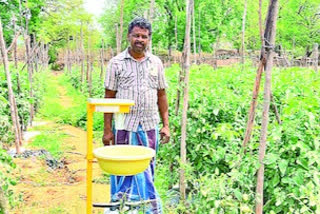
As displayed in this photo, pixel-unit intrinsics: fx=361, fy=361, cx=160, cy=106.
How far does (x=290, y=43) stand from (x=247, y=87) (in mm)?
22889

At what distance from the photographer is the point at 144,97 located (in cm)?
285

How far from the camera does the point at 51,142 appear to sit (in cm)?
651

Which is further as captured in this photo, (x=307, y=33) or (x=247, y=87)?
(x=307, y=33)

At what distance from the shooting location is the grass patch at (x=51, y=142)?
19.5 ft

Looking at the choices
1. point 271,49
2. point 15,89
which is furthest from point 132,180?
point 15,89

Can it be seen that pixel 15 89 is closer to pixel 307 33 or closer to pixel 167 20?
pixel 167 20

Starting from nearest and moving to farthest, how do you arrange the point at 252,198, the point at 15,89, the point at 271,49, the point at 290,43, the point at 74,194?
the point at 271,49 < the point at 252,198 < the point at 74,194 < the point at 15,89 < the point at 290,43

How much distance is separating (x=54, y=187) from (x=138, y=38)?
243cm

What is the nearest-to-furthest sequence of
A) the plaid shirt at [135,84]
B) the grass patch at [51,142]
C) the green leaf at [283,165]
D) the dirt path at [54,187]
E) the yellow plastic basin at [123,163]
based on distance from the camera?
the yellow plastic basin at [123,163], the green leaf at [283,165], the plaid shirt at [135,84], the dirt path at [54,187], the grass patch at [51,142]

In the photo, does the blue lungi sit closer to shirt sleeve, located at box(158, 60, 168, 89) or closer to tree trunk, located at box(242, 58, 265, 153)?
shirt sleeve, located at box(158, 60, 168, 89)

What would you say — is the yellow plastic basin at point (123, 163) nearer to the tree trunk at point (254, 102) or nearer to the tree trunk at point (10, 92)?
the tree trunk at point (254, 102)

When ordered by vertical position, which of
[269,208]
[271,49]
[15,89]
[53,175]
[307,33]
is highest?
[307,33]

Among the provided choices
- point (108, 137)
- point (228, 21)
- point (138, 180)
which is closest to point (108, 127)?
point (108, 137)

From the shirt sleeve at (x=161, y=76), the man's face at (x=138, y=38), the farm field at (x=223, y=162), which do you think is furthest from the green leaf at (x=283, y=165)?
the man's face at (x=138, y=38)
